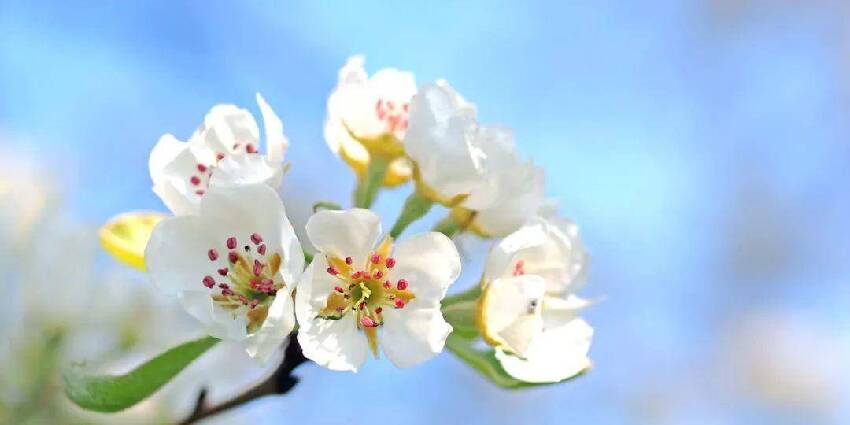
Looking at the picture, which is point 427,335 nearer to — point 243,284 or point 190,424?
point 243,284

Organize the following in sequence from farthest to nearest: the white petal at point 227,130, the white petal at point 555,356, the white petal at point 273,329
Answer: the white petal at point 227,130 → the white petal at point 555,356 → the white petal at point 273,329

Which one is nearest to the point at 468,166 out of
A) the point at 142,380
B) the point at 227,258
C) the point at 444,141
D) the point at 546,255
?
the point at 444,141

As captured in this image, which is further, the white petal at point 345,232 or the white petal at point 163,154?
the white petal at point 163,154

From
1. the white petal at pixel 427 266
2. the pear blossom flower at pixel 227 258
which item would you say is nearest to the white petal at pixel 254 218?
the pear blossom flower at pixel 227 258

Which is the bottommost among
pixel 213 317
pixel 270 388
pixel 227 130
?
pixel 270 388

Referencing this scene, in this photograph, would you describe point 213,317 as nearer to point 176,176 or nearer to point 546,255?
point 176,176

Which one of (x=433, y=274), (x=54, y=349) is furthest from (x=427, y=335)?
(x=54, y=349)

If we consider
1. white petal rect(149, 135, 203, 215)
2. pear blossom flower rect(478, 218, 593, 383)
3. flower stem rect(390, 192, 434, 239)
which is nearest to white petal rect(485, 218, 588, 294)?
pear blossom flower rect(478, 218, 593, 383)

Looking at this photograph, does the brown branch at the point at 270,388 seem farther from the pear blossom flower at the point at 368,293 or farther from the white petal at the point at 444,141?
the white petal at the point at 444,141
